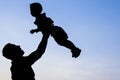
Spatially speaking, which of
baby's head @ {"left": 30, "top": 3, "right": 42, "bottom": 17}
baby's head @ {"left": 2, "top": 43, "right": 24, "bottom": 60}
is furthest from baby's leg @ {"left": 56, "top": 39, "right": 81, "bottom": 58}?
baby's head @ {"left": 2, "top": 43, "right": 24, "bottom": 60}

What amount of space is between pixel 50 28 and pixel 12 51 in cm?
106

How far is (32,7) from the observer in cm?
429

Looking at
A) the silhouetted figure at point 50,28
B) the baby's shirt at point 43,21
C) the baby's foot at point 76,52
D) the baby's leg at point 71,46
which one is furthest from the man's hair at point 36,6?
the baby's foot at point 76,52

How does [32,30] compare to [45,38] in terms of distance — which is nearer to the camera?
[45,38]

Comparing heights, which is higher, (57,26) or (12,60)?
(57,26)

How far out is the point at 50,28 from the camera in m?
4.21

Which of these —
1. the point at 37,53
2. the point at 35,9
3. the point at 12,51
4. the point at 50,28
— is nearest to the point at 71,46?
the point at 50,28

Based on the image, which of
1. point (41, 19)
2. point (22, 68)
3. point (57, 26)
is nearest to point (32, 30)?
point (41, 19)

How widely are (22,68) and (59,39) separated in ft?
3.99

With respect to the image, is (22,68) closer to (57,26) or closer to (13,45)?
(13,45)

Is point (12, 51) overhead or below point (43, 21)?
below

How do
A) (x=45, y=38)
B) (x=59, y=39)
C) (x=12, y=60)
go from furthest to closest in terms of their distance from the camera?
(x=59, y=39) < (x=12, y=60) < (x=45, y=38)

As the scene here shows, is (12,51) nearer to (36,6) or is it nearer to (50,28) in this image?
(50,28)

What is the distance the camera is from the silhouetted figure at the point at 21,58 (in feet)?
13.5
